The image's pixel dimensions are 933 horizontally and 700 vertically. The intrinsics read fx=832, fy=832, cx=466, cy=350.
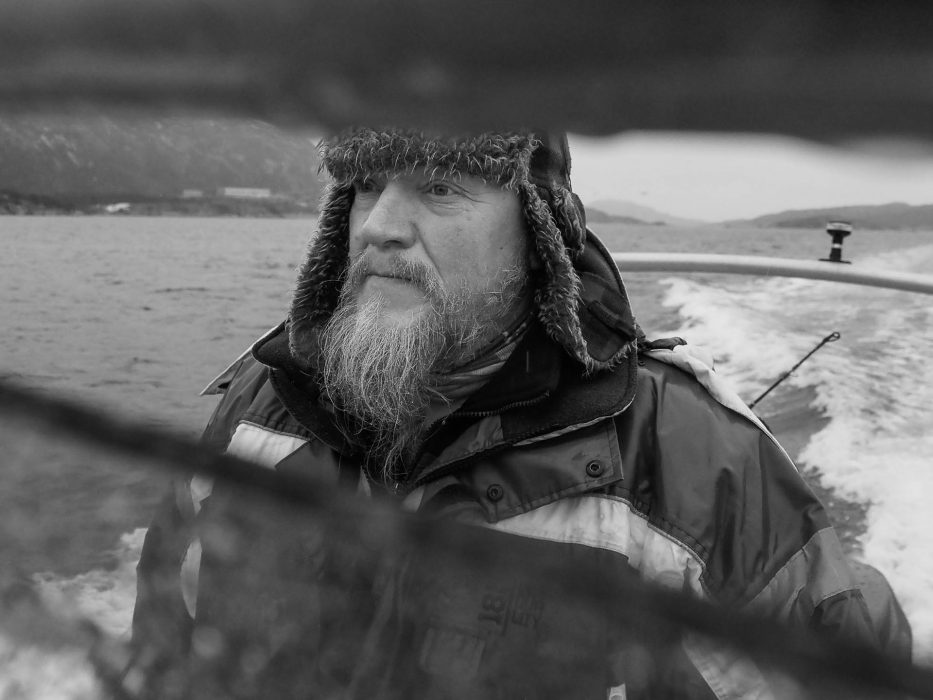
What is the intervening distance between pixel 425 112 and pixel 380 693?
1.30 feet

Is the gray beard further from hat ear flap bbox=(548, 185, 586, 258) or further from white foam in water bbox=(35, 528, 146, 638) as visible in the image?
white foam in water bbox=(35, 528, 146, 638)

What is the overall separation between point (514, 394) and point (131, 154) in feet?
3.94

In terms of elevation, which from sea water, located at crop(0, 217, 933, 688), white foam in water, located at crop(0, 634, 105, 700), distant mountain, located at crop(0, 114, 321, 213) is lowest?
sea water, located at crop(0, 217, 933, 688)

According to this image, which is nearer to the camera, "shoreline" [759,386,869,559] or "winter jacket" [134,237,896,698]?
"winter jacket" [134,237,896,698]

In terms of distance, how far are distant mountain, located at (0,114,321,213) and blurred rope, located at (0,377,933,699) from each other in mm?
129

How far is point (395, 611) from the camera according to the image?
0.55 m

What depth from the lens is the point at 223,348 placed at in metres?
8.73

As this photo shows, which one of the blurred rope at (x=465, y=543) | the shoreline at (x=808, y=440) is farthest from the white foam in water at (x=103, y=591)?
the shoreline at (x=808, y=440)

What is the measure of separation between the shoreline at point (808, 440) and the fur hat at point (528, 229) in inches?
72.6

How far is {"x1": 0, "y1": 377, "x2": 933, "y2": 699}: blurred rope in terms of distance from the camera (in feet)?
1.20

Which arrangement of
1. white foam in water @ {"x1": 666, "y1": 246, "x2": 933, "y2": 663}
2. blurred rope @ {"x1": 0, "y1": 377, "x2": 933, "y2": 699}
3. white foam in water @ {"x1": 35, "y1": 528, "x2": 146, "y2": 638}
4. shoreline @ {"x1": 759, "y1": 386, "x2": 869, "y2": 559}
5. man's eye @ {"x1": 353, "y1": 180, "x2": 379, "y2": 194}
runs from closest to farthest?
1. blurred rope @ {"x1": 0, "y1": 377, "x2": 933, "y2": 699}
2. white foam in water @ {"x1": 35, "y1": 528, "x2": 146, "y2": 638}
3. man's eye @ {"x1": 353, "y1": 180, "x2": 379, "y2": 194}
4. white foam in water @ {"x1": 666, "y1": 246, "x2": 933, "y2": 663}
5. shoreline @ {"x1": 759, "y1": 386, "x2": 869, "y2": 559}

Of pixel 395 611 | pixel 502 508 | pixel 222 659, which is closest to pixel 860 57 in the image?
pixel 395 611

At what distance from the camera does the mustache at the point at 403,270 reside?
175cm

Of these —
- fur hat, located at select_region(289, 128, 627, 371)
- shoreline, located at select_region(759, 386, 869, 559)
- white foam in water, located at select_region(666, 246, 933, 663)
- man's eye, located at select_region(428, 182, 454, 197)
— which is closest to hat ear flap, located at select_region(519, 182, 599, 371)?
fur hat, located at select_region(289, 128, 627, 371)
